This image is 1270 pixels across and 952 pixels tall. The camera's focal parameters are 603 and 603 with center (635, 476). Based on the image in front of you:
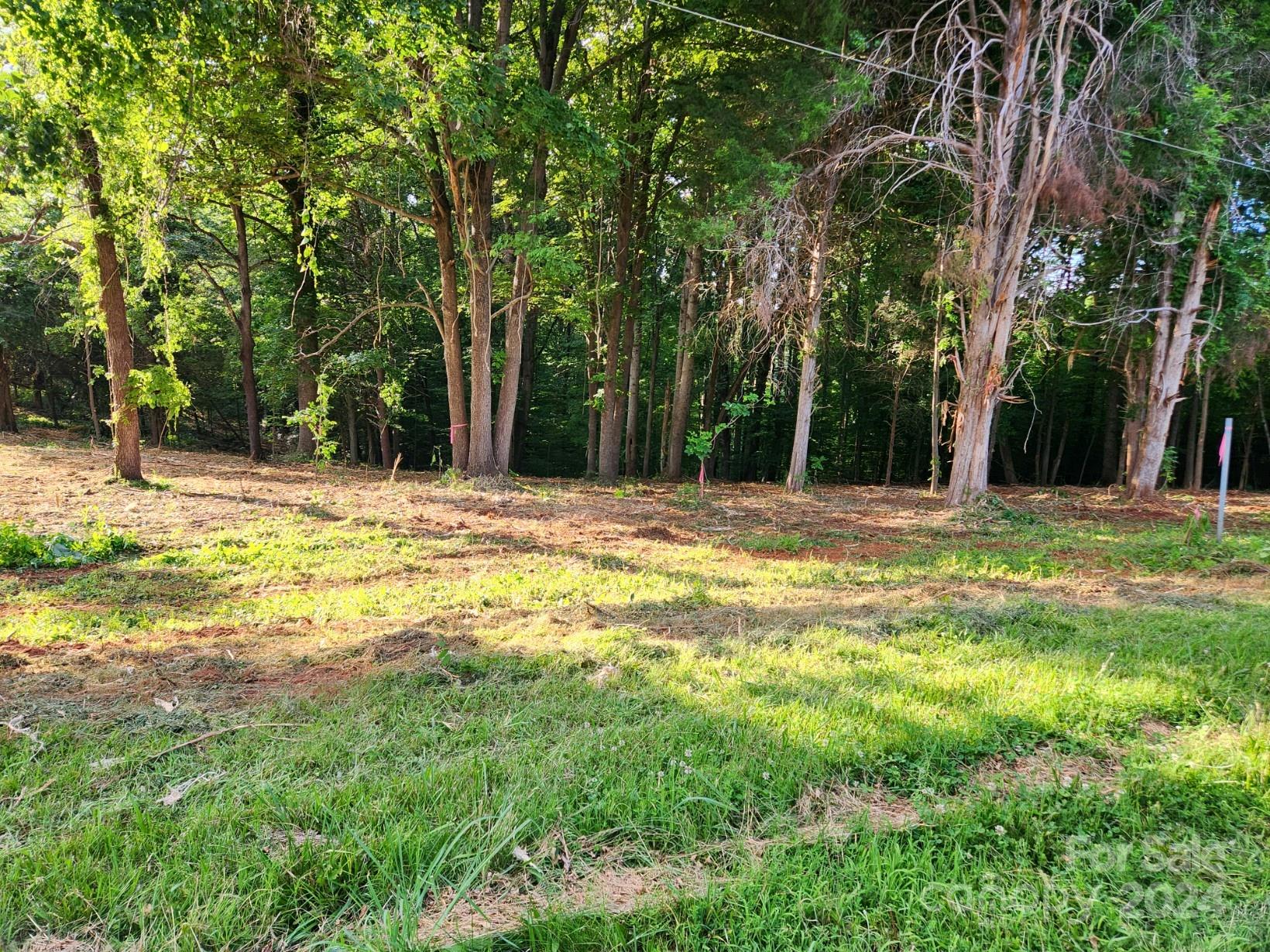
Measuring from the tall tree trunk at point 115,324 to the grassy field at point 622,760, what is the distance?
212 inches

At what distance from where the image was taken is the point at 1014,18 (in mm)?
10547

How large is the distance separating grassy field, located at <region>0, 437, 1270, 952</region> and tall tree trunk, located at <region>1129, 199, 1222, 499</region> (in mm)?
9860

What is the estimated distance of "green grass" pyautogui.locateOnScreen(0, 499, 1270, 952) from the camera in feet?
6.01

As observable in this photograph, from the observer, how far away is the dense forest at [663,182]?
8195mm

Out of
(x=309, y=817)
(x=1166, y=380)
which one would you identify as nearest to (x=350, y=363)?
(x=309, y=817)

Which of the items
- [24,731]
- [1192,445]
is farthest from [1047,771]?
[1192,445]

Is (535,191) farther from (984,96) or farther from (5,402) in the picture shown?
(5,402)

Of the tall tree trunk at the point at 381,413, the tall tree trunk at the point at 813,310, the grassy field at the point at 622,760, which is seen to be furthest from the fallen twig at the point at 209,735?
the tall tree trunk at the point at 381,413

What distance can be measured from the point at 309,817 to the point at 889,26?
15.5 meters

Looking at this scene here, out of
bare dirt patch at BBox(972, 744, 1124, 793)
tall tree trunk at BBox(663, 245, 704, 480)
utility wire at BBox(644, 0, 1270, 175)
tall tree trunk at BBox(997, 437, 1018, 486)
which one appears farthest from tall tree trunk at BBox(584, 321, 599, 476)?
tall tree trunk at BBox(997, 437, 1018, 486)

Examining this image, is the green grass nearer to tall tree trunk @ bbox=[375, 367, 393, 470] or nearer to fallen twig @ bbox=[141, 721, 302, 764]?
fallen twig @ bbox=[141, 721, 302, 764]

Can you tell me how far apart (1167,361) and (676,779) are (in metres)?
16.7

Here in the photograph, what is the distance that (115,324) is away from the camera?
9922mm

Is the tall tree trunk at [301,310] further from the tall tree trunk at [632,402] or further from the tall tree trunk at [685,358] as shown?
the tall tree trunk at [685,358]
